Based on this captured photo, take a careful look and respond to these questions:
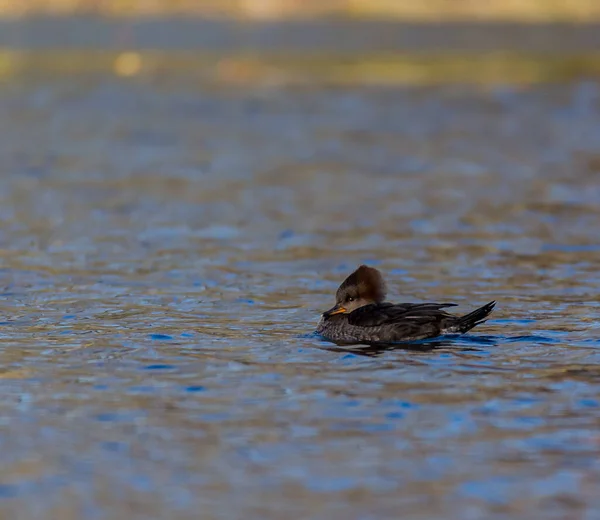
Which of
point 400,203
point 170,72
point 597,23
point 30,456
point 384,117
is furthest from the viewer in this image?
point 597,23

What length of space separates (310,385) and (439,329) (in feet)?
5.53

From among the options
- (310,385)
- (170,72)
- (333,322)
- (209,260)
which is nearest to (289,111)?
(170,72)

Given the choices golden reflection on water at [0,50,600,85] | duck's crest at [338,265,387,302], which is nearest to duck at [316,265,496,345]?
duck's crest at [338,265,387,302]

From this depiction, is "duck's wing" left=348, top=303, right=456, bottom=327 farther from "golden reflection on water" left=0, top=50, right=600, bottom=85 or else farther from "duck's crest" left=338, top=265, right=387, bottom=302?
"golden reflection on water" left=0, top=50, right=600, bottom=85

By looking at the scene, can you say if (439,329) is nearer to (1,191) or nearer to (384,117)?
(1,191)

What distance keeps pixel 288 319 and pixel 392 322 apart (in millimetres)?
1036

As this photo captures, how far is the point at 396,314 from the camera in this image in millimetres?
9336

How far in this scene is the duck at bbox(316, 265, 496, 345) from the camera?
9273mm

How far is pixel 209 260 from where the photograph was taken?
12688mm

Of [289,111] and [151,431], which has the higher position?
[289,111]

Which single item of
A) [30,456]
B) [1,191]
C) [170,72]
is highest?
[170,72]

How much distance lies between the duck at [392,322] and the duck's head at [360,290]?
0.04 meters

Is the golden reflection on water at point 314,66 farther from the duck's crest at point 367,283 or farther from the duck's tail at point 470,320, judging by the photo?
the duck's tail at point 470,320

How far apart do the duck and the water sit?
0.19 metres
